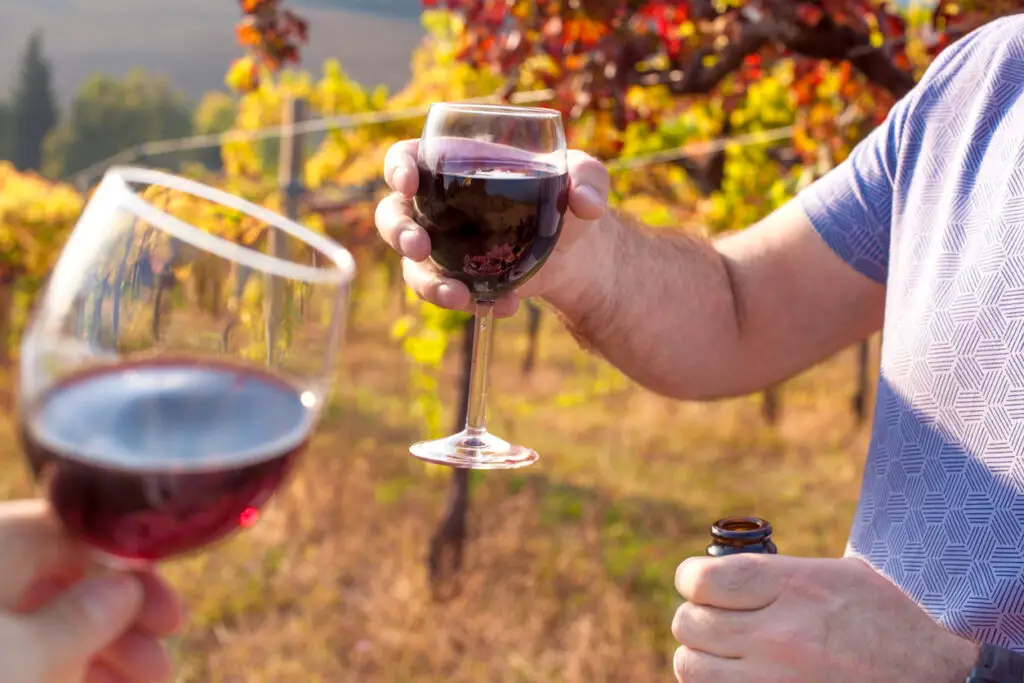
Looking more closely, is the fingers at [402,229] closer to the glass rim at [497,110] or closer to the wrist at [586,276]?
the glass rim at [497,110]

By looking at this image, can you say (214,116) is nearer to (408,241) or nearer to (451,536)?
(451,536)

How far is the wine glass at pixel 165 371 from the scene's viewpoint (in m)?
0.78

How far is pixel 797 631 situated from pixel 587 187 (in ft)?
2.20

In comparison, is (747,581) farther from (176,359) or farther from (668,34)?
(668,34)

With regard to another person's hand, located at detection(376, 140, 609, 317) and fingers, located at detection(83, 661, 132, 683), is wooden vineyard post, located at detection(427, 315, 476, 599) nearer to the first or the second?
another person's hand, located at detection(376, 140, 609, 317)

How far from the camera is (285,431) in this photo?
84 cm

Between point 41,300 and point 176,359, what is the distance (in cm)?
11

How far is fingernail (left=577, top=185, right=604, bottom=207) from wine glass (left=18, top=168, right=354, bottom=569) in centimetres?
72

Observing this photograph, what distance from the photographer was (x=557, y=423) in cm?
760

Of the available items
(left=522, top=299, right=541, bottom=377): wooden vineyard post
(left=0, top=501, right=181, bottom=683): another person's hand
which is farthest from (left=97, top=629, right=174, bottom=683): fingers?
(left=522, top=299, right=541, bottom=377): wooden vineyard post

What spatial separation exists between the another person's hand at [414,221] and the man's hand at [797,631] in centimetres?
49

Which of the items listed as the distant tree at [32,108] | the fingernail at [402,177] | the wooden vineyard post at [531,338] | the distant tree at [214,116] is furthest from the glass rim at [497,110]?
the distant tree at [32,108]

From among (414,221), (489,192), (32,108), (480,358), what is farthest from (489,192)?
(32,108)

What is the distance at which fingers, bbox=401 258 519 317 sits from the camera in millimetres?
1521
